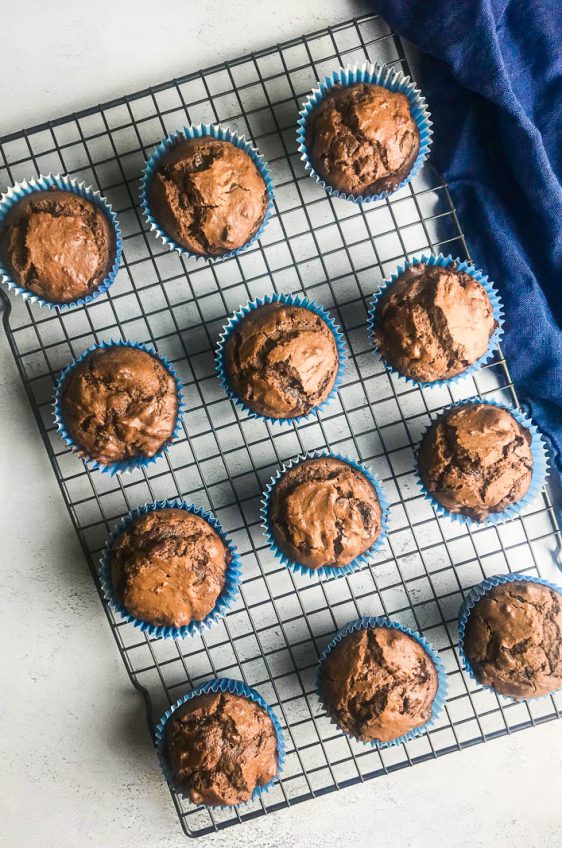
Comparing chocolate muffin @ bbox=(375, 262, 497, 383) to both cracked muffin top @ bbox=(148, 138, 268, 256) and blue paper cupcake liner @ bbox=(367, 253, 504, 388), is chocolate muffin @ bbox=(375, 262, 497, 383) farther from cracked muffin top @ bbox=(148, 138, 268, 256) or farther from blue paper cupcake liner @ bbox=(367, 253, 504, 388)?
cracked muffin top @ bbox=(148, 138, 268, 256)

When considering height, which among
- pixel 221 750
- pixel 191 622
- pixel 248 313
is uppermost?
pixel 248 313

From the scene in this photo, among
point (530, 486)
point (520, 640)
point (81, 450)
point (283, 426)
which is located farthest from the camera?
point (283, 426)

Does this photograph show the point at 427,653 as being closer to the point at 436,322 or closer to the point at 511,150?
the point at 436,322

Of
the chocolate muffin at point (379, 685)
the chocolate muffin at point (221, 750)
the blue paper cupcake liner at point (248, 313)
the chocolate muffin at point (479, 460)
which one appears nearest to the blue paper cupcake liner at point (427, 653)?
the chocolate muffin at point (379, 685)

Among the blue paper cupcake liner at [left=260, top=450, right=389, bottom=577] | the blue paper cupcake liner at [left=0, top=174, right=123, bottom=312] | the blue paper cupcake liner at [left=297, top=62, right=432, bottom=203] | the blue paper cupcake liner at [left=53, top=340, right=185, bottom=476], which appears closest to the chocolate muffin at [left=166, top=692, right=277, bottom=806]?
the blue paper cupcake liner at [left=260, top=450, right=389, bottom=577]

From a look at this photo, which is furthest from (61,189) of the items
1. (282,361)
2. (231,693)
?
(231,693)

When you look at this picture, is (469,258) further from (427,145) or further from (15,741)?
(15,741)

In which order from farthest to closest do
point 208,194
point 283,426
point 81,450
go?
point 283,426, point 81,450, point 208,194
